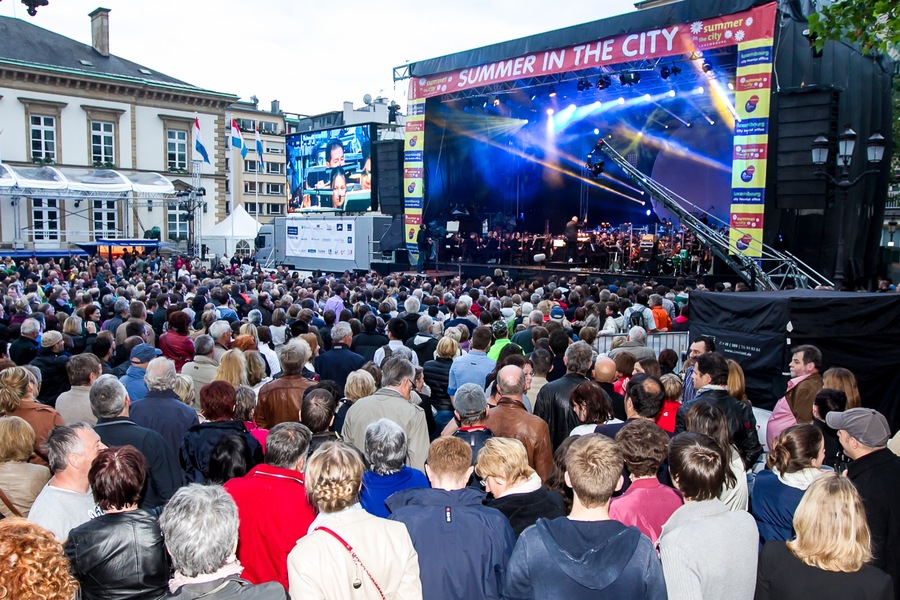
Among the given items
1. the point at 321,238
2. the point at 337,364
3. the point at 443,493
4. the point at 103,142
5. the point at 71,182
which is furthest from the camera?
the point at 103,142

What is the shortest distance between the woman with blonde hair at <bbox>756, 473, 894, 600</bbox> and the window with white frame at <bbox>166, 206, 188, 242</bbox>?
38.8 m

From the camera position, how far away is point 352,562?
103 inches

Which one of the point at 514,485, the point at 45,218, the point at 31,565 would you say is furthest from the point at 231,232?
the point at 31,565

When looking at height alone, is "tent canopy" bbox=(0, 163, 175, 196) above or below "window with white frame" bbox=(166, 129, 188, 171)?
below

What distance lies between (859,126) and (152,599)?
17.2 metres

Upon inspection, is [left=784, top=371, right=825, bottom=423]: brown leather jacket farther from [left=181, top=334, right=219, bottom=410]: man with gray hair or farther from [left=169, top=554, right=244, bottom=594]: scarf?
[left=181, top=334, right=219, bottom=410]: man with gray hair

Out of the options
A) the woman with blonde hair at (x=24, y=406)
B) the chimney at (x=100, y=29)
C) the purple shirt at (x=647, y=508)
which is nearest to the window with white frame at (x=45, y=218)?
the chimney at (x=100, y=29)

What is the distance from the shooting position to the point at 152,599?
284 cm

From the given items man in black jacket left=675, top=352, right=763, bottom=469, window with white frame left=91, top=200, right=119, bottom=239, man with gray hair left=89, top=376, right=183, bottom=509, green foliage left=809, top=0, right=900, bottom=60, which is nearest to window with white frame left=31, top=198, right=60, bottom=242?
window with white frame left=91, top=200, right=119, bottom=239

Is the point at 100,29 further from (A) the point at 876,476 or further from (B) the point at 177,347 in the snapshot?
(A) the point at 876,476

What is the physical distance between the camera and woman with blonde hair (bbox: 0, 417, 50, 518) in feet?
12.0

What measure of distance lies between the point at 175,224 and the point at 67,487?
37955mm

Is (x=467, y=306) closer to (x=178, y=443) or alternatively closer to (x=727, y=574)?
(x=178, y=443)

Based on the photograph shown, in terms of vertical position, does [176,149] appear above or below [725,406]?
above
